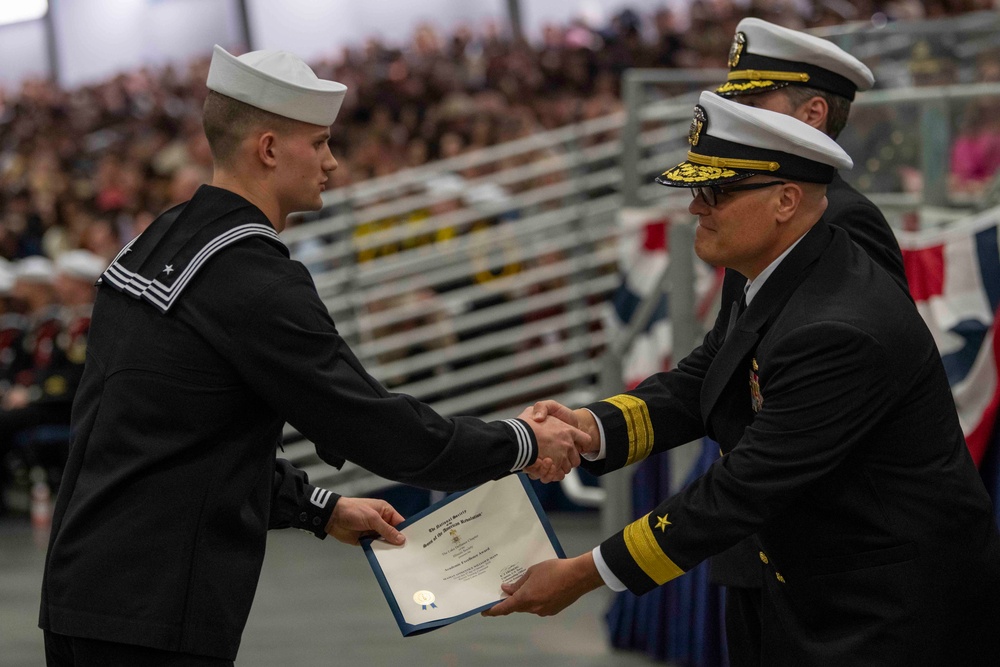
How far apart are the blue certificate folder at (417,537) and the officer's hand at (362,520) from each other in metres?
0.03

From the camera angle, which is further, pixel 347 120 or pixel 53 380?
pixel 347 120

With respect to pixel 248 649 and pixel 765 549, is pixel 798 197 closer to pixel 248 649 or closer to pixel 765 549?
pixel 765 549

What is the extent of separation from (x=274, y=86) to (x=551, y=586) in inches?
41.7

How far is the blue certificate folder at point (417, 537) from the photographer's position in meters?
2.50

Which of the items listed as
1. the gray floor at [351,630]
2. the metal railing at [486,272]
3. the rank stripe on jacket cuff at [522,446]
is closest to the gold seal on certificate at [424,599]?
the rank stripe on jacket cuff at [522,446]

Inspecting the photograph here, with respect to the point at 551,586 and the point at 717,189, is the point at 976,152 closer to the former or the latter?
the point at 717,189

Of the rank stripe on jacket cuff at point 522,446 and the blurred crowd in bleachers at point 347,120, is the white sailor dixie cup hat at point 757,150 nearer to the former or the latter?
the rank stripe on jacket cuff at point 522,446

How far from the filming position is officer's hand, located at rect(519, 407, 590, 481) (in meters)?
2.60

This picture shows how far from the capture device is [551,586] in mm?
2473

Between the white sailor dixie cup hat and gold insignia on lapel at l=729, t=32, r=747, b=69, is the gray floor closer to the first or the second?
gold insignia on lapel at l=729, t=32, r=747, b=69

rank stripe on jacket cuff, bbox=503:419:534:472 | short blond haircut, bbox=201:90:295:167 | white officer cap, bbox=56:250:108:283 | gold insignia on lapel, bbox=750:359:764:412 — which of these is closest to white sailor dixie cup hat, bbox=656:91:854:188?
gold insignia on lapel, bbox=750:359:764:412

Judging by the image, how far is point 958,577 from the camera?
2.18 m

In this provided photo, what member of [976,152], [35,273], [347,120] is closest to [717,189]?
[976,152]

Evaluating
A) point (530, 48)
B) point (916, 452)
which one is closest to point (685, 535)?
point (916, 452)
